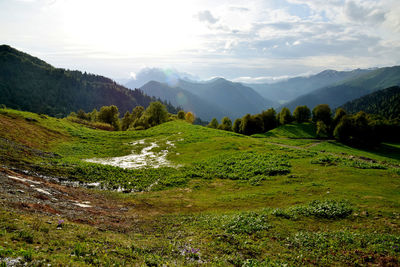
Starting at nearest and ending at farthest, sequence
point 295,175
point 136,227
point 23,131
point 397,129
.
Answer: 1. point 136,227
2. point 295,175
3. point 23,131
4. point 397,129

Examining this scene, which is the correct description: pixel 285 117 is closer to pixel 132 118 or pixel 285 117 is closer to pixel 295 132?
pixel 295 132

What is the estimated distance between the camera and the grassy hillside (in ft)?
41.4

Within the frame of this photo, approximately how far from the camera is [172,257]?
1320 centimetres

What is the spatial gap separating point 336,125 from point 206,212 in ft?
327

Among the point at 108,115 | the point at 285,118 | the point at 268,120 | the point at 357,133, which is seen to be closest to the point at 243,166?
the point at 357,133

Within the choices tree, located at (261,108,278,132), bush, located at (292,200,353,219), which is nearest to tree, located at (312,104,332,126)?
tree, located at (261,108,278,132)

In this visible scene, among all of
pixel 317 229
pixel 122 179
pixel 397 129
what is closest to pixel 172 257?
pixel 317 229

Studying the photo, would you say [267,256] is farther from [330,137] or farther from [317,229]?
[330,137]

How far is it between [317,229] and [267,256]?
19.7 feet

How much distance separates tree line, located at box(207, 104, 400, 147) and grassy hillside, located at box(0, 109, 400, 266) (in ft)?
203

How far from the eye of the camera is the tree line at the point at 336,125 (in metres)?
84.9

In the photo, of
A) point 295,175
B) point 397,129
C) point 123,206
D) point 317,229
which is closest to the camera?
point 317,229

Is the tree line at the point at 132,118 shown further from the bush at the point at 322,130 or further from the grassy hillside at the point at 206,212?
the bush at the point at 322,130

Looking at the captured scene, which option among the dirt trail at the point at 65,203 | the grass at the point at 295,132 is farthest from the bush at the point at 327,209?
the grass at the point at 295,132
